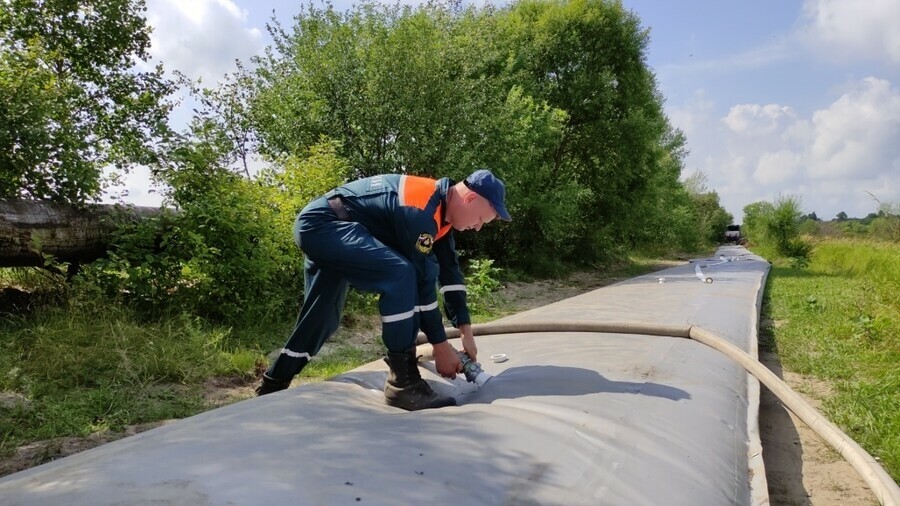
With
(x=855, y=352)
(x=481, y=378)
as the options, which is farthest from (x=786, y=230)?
(x=481, y=378)

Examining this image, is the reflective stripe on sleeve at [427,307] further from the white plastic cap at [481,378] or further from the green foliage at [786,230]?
the green foliage at [786,230]

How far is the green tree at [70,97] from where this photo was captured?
4039 mm

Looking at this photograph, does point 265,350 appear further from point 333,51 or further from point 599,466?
point 333,51

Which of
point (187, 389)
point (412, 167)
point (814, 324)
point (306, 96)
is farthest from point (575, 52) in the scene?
point (187, 389)

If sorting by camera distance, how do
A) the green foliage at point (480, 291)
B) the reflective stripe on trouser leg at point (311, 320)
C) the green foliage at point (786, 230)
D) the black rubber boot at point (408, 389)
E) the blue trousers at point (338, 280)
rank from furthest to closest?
the green foliage at point (786, 230) < the green foliage at point (480, 291) < the reflective stripe on trouser leg at point (311, 320) < the blue trousers at point (338, 280) < the black rubber boot at point (408, 389)

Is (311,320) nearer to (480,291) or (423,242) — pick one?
(423,242)

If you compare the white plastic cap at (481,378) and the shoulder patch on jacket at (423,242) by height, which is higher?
the shoulder patch on jacket at (423,242)

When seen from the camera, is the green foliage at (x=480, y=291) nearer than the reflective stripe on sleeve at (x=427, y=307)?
No

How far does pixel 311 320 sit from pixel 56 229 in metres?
2.83

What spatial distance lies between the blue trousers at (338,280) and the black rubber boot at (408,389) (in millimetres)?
58

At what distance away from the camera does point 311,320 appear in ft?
8.41

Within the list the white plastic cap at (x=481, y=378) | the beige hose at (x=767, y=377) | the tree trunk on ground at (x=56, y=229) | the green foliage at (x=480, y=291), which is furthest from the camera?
the green foliage at (x=480, y=291)

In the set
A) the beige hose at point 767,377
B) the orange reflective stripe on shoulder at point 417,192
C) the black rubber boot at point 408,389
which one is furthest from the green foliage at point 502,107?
the black rubber boot at point 408,389

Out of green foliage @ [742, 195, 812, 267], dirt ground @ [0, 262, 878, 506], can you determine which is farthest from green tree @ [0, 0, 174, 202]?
green foliage @ [742, 195, 812, 267]
